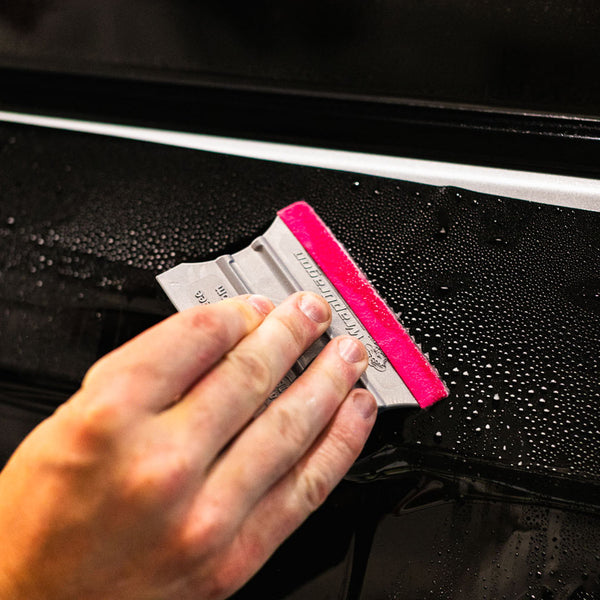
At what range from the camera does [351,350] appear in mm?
713

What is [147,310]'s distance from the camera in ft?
2.90

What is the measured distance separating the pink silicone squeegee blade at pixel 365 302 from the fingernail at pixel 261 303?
13cm

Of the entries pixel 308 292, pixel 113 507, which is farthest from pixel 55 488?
pixel 308 292

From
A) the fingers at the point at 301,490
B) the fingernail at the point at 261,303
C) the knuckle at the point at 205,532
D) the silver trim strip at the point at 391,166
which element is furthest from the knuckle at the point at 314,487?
the silver trim strip at the point at 391,166

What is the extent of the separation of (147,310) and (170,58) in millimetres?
509

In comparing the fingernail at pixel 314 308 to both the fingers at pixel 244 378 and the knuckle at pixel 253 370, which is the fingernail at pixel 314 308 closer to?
the fingers at pixel 244 378

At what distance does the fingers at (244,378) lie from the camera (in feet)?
1.87

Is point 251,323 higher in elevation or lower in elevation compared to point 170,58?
lower

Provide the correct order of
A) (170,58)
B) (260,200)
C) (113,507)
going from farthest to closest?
(170,58) → (260,200) → (113,507)

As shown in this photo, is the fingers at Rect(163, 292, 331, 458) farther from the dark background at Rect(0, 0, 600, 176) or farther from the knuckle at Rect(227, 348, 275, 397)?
the dark background at Rect(0, 0, 600, 176)

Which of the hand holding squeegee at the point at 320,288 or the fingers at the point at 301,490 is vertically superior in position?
the hand holding squeegee at the point at 320,288

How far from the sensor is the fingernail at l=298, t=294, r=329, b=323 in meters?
0.71

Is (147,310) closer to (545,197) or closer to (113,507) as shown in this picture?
(113,507)

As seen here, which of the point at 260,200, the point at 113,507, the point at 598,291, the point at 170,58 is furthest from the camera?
the point at 170,58
